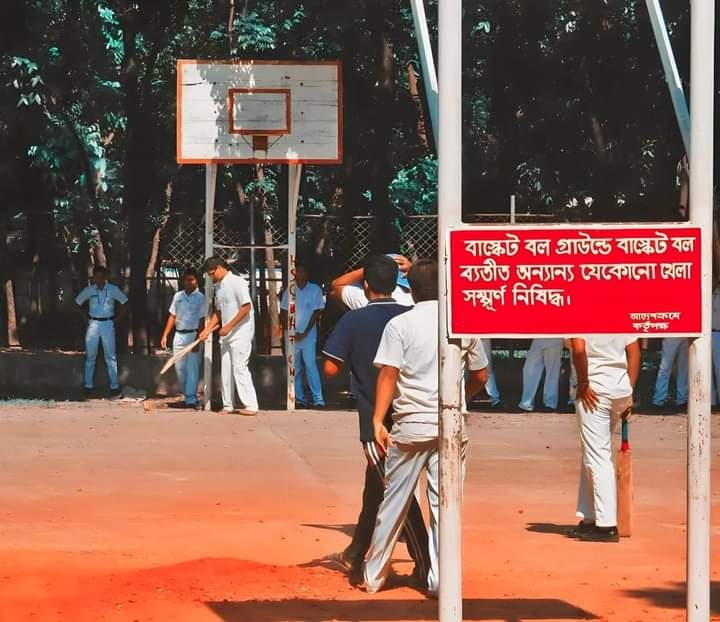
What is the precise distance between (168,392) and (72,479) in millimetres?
8704

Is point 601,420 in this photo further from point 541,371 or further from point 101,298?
point 101,298

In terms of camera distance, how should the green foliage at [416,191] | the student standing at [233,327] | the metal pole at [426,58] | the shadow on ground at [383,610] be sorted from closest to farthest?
the shadow on ground at [383,610] < the metal pole at [426,58] < the student standing at [233,327] < the green foliage at [416,191]

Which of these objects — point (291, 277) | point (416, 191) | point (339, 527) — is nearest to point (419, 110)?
point (416, 191)

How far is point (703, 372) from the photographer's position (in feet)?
20.2

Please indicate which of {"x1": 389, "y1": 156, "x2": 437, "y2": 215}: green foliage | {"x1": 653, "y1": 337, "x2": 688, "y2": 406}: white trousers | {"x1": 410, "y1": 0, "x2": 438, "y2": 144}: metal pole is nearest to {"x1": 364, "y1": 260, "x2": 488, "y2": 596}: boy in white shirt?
{"x1": 410, "y1": 0, "x2": 438, "y2": 144}: metal pole

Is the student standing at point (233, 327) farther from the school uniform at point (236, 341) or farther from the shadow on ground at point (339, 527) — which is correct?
the shadow on ground at point (339, 527)

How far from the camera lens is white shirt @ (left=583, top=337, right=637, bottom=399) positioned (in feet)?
31.3

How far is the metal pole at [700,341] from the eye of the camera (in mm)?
6004

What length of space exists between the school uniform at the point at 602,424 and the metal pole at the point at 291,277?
29.2ft

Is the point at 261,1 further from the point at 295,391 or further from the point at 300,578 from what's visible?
the point at 300,578

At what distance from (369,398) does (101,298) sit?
13.1 m

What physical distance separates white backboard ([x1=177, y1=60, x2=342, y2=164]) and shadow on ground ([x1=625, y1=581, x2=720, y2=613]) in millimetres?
10877

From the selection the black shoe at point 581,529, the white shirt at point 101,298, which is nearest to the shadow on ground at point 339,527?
A: the black shoe at point 581,529

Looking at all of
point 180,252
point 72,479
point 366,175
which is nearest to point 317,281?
point 180,252
